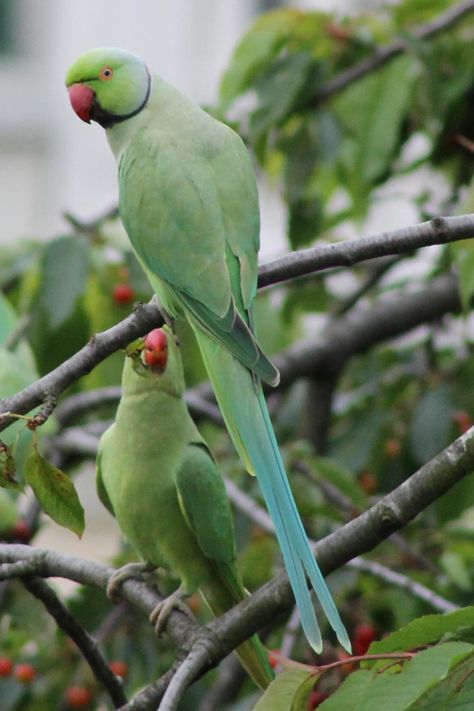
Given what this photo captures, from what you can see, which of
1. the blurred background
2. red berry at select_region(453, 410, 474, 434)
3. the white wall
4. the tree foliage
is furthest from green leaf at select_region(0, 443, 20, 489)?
the white wall

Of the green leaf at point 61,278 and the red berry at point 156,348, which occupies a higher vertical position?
the red berry at point 156,348

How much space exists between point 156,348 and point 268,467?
7.3 inches

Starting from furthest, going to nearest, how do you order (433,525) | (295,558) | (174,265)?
(433,525)
(174,265)
(295,558)

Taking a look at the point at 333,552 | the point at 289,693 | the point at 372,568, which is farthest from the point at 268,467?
the point at 372,568

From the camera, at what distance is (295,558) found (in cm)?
125

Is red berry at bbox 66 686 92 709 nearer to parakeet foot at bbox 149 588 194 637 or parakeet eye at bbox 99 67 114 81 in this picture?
parakeet foot at bbox 149 588 194 637

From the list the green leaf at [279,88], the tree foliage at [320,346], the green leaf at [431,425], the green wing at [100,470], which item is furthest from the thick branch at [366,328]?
the green wing at [100,470]

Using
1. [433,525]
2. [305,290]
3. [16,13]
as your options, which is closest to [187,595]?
[433,525]

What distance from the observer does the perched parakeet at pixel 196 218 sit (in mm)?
1431

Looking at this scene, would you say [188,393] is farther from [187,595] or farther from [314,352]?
[187,595]

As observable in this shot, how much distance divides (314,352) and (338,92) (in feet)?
1.69

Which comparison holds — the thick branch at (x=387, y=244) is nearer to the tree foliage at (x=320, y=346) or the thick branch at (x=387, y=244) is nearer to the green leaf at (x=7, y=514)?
the tree foliage at (x=320, y=346)

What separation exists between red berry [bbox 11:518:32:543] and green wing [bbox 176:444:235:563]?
70cm

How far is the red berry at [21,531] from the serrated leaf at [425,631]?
1.22 metres
